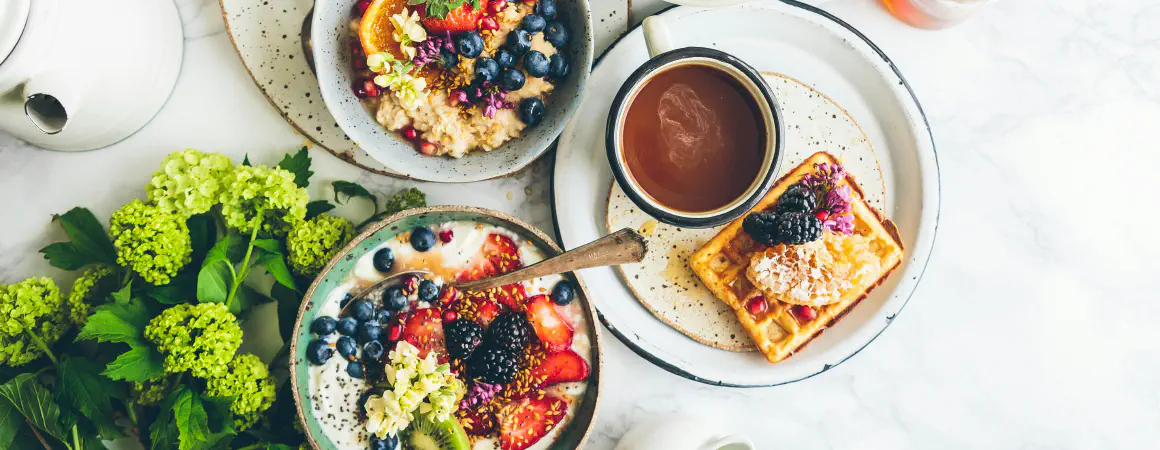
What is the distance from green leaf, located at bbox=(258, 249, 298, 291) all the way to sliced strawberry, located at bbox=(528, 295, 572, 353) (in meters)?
0.51

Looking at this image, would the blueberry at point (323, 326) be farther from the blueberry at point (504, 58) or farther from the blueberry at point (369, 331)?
the blueberry at point (504, 58)

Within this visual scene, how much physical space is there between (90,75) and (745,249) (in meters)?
1.35

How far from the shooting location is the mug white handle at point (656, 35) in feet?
4.85

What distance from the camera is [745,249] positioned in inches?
66.7

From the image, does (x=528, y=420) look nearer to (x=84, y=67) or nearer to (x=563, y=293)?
(x=563, y=293)

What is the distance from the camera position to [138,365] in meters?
1.43

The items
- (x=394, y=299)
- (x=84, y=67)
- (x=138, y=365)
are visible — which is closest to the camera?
(x=84, y=67)

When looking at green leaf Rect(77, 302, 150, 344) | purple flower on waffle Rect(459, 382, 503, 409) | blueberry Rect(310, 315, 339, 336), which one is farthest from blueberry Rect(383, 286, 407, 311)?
green leaf Rect(77, 302, 150, 344)

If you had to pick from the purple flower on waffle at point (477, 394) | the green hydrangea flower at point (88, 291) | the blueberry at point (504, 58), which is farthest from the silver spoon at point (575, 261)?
the green hydrangea flower at point (88, 291)

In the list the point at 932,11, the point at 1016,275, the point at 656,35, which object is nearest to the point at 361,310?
the point at 656,35

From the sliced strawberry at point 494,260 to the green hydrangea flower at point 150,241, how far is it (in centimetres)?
57

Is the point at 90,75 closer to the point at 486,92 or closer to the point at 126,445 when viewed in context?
the point at 486,92

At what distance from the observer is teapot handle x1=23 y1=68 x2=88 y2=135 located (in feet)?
4.01

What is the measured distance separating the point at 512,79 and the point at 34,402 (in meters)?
1.14
